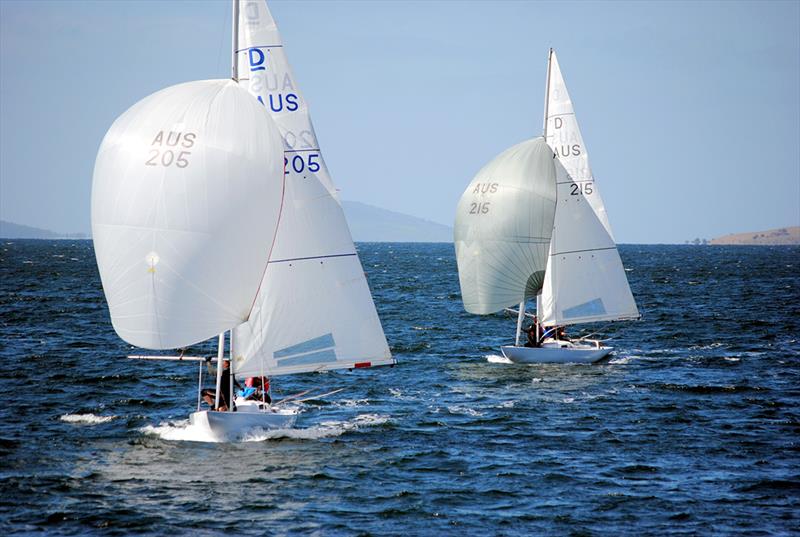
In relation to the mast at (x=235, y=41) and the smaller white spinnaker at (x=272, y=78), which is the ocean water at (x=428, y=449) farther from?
the mast at (x=235, y=41)

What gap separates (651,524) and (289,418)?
10615 millimetres

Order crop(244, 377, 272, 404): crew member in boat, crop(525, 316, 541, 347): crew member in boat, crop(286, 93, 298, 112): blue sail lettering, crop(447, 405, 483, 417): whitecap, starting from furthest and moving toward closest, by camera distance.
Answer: crop(525, 316, 541, 347): crew member in boat < crop(447, 405, 483, 417): whitecap < crop(244, 377, 272, 404): crew member in boat < crop(286, 93, 298, 112): blue sail lettering

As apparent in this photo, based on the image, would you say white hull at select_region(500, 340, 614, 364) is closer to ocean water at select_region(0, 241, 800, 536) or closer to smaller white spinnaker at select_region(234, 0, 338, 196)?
ocean water at select_region(0, 241, 800, 536)

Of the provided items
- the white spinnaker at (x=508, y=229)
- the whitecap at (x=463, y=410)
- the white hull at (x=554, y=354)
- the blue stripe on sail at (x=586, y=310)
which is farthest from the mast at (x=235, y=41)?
the blue stripe on sail at (x=586, y=310)

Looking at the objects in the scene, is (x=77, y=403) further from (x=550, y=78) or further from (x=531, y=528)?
(x=550, y=78)

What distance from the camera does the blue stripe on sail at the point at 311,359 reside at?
94.1 ft

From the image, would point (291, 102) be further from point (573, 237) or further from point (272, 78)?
point (573, 237)

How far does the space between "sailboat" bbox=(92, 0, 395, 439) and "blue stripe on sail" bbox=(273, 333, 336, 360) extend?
3 cm

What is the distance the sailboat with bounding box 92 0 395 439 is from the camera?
2578 centimetres

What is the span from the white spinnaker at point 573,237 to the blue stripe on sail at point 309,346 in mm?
19248

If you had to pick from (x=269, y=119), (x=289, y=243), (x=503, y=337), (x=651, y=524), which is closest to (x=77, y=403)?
(x=289, y=243)

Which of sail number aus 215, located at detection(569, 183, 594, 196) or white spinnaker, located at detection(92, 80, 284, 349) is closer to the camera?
white spinnaker, located at detection(92, 80, 284, 349)

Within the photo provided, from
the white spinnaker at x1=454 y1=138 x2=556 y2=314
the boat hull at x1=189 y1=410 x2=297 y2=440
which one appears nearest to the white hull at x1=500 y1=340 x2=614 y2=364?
the white spinnaker at x1=454 y1=138 x2=556 y2=314

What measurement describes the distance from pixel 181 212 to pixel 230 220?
121 centimetres
